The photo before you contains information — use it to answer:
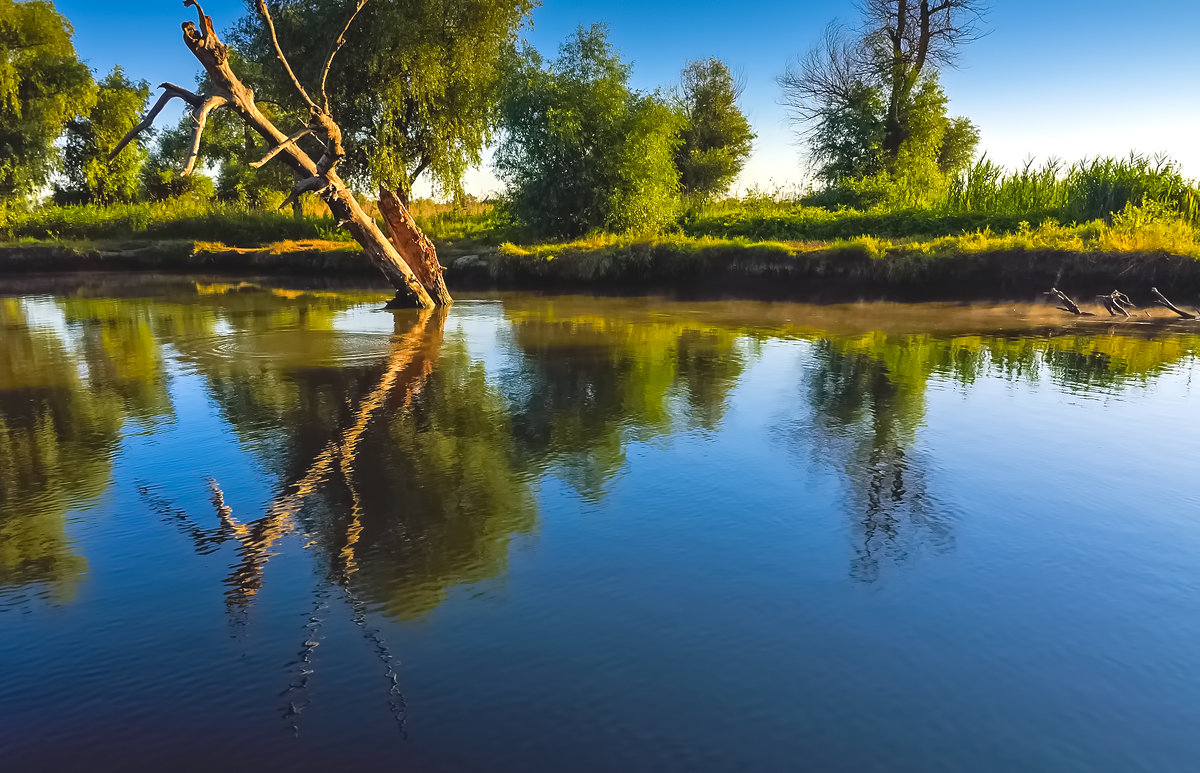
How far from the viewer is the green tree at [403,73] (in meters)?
21.8

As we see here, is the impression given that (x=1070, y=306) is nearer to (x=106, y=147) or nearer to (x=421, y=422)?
(x=421, y=422)

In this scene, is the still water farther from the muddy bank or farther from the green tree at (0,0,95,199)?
the green tree at (0,0,95,199)

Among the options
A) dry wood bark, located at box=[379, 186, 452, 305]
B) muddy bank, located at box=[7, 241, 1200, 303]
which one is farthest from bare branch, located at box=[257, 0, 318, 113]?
muddy bank, located at box=[7, 241, 1200, 303]

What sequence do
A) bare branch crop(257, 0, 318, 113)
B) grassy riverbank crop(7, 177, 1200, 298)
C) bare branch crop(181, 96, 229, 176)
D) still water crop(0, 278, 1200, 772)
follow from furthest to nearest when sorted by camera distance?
grassy riverbank crop(7, 177, 1200, 298) → bare branch crop(257, 0, 318, 113) → bare branch crop(181, 96, 229, 176) → still water crop(0, 278, 1200, 772)

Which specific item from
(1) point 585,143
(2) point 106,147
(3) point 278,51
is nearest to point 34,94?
(2) point 106,147

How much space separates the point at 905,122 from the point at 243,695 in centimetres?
3568

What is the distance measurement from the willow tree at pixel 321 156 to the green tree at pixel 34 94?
2557 centimetres

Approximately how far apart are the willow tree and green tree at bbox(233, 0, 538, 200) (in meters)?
5.89

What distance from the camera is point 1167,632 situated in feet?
12.4

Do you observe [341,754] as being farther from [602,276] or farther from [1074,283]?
[602,276]

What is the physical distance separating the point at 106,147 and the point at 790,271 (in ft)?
113

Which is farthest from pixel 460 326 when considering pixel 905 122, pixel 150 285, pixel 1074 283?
pixel 905 122

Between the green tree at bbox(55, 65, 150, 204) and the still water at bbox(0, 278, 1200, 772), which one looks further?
the green tree at bbox(55, 65, 150, 204)

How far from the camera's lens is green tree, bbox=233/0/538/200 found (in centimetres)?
2177
